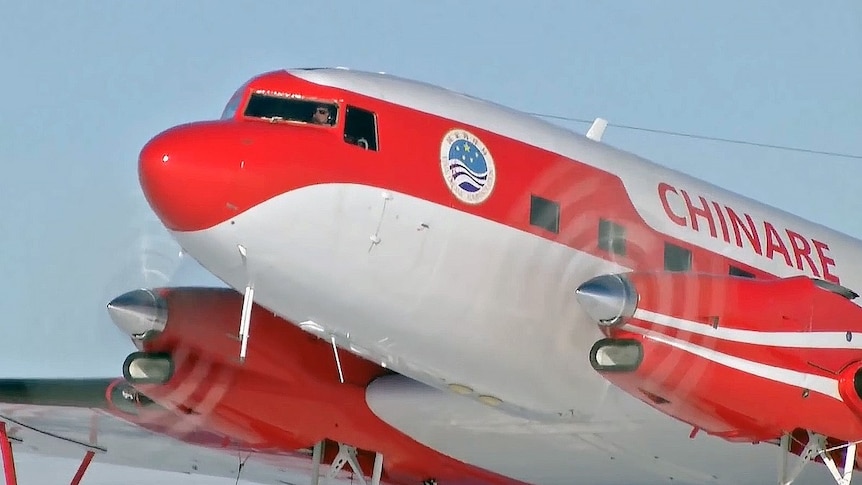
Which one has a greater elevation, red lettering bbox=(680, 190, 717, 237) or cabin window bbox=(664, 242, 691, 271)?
red lettering bbox=(680, 190, 717, 237)

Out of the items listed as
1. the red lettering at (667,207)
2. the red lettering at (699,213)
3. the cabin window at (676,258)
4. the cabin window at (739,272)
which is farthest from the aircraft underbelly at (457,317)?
the cabin window at (739,272)

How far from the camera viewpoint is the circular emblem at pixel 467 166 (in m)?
14.2

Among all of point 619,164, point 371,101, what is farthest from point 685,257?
point 371,101

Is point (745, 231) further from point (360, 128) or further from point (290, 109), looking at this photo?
point (290, 109)

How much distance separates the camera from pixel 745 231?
Result: 55.4 feet

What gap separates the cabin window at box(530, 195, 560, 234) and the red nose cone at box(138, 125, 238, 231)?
10.5 feet

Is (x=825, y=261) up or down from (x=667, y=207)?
down

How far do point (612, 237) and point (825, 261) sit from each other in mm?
4005

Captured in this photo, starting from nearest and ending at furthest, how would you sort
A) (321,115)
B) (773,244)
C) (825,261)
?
1. (321,115)
2. (773,244)
3. (825,261)

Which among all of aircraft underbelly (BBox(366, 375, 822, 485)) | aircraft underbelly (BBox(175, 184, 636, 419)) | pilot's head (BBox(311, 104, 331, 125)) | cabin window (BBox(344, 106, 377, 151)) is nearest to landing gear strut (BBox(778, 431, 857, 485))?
aircraft underbelly (BBox(366, 375, 822, 485))

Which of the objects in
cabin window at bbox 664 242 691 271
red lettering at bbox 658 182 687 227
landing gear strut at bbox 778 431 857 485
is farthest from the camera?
red lettering at bbox 658 182 687 227

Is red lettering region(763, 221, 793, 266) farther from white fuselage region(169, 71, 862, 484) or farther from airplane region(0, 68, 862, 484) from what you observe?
white fuselage region(169, 71, 862, 484)

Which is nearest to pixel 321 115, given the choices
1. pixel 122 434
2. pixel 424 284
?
pixel 424 284

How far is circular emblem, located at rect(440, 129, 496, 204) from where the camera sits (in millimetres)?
14250
